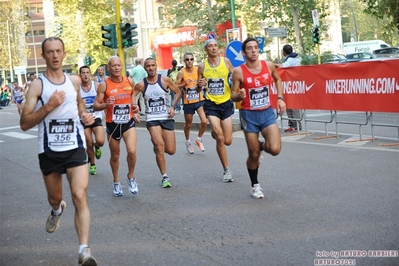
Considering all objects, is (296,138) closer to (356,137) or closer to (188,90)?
(356,137)

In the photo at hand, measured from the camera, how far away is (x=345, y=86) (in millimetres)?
14133

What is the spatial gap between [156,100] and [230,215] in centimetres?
302

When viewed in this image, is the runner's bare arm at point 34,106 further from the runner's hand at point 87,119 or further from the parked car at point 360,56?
the parked car at point 360,56

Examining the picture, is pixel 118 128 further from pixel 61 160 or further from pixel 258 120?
pixel 61 160

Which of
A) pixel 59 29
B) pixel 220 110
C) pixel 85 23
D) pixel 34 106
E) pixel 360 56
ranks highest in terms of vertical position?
pixel 85 23

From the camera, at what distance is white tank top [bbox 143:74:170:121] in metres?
10.5

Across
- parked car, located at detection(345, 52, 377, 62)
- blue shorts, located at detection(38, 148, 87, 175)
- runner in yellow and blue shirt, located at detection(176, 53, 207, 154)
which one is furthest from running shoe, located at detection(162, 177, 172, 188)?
parked car, located at detection(345, 52, 377, 62)

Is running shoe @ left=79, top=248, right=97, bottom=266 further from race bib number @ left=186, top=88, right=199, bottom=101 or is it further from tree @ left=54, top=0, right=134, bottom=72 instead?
tree @ left=54, top=0, right=134, bottom=72

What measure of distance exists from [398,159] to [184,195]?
3.74m

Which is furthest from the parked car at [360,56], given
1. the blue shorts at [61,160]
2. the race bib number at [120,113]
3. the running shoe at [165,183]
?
the blue shorts at [61,160]

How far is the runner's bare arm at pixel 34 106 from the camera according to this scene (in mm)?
6098

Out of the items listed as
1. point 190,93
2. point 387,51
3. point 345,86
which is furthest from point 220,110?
point 387,51

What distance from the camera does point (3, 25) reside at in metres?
78.9

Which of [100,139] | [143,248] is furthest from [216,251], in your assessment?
[100,139]
